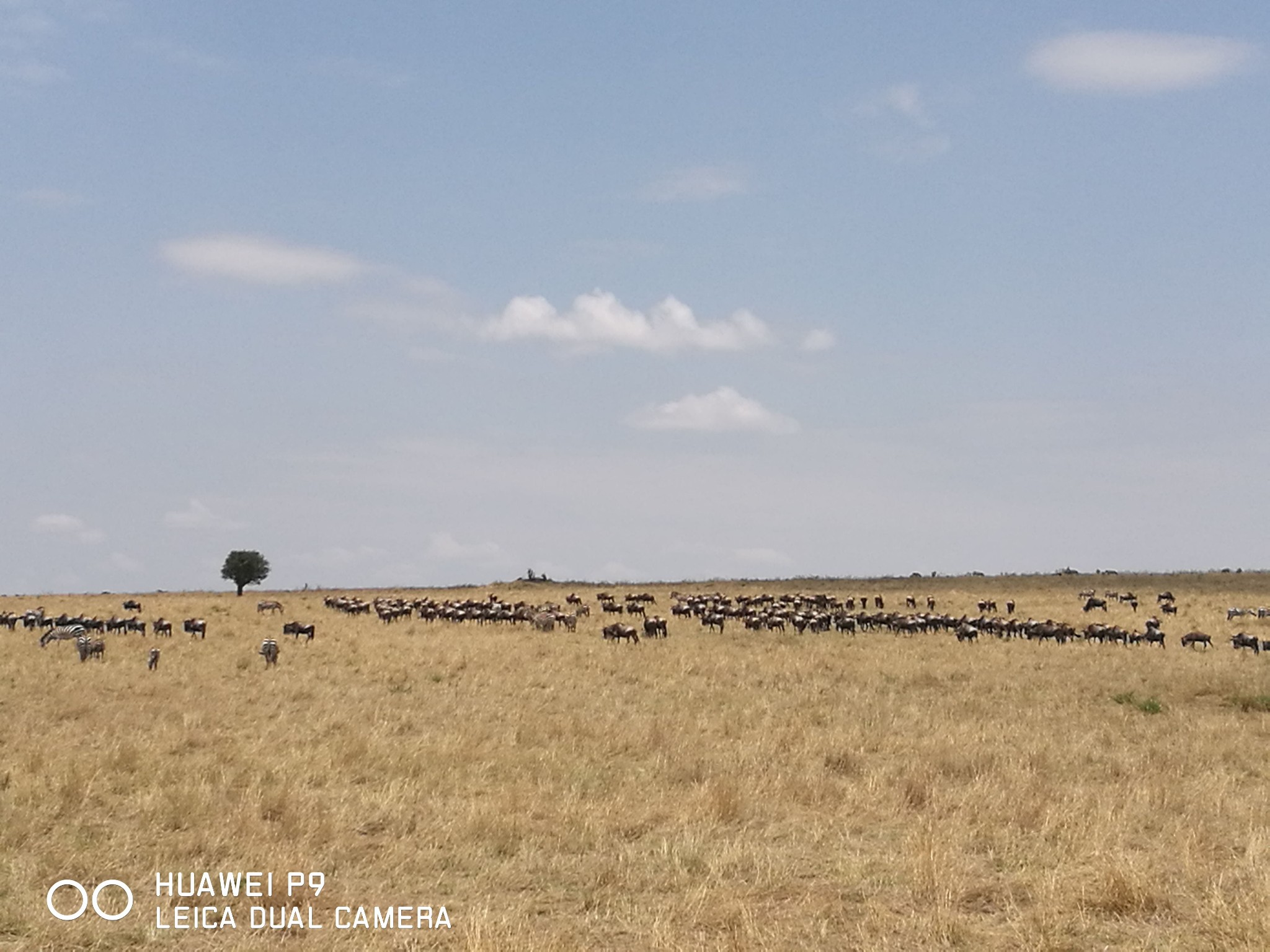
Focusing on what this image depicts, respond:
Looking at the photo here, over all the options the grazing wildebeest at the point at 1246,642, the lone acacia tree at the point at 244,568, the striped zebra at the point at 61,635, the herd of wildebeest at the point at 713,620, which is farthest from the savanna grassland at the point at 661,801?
the lone acacia tree at the point at 244,568

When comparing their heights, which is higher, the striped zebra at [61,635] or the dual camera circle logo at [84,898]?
the striped zebra at [61,635]

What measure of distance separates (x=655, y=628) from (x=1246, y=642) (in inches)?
805

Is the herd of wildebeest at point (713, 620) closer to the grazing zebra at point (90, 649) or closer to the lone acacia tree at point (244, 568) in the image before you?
the grazing zebra at point (90, 649)

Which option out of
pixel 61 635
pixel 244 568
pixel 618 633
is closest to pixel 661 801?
pixel 618 633

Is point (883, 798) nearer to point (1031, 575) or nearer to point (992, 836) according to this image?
point (992, 836)

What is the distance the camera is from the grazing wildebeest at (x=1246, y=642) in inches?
1411

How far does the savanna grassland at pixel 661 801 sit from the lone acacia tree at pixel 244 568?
53533 mm

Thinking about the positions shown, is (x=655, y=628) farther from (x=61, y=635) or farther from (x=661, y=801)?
(x=661, y=801)

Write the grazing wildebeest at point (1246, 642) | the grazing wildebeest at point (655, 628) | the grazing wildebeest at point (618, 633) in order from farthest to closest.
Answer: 1. the grazing wildebeest at point (655, 628)
2. the grazing wildebeest at point (618, 633)
3. the grazing wildebeest at point (1246, 642)

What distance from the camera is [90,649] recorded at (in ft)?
103

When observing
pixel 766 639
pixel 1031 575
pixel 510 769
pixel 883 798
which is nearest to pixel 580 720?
pixel 510 769

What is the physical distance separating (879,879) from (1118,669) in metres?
21.7

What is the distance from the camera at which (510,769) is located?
16.6m

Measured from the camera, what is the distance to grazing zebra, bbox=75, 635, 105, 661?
1216 inches
